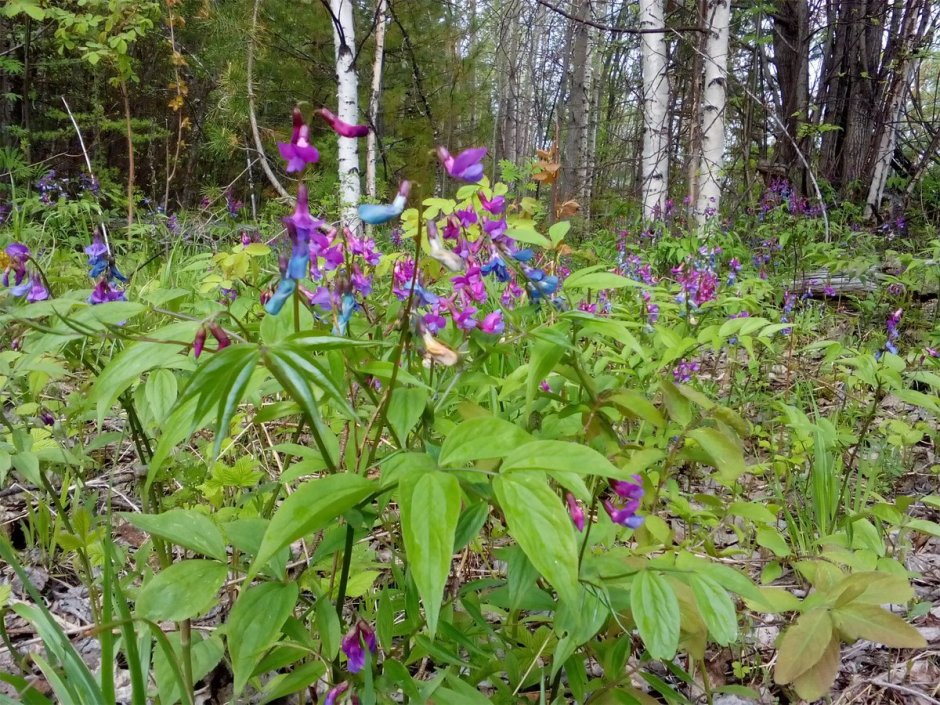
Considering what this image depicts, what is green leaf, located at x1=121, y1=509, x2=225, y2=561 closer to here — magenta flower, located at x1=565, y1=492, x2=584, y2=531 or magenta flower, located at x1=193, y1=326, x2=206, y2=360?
magenta flower, located at x1=193, y1=326, x2=206, y2=360

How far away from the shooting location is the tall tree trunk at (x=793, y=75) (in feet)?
23.7

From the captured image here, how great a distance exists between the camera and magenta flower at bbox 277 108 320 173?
733 mm

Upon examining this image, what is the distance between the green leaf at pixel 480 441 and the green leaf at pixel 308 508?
9 centimetres

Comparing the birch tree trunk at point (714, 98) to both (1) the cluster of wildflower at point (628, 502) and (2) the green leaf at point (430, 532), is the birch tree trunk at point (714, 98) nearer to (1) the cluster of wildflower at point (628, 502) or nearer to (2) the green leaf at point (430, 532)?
(1) the cluster of wildflower at point (628, 502)

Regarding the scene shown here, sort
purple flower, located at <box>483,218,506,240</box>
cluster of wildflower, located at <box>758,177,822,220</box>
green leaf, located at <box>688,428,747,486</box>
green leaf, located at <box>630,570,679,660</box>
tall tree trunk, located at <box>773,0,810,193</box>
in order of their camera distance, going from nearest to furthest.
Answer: green leaf, located at <box>630,570,679,660</box>, green leaf, located at <box>688,428,747,486</box>, purple flower, located at <box>483,218,506,240</box>, cluster of wildflower, located at <box>758,177,822,220</box>, tall tree trunk, located at <box>773,0,810,193</box>

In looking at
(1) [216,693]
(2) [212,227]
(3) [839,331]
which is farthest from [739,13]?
(1) [216,693]

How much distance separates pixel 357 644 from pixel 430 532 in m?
0.40

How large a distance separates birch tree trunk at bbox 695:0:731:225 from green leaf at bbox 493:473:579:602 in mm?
5403

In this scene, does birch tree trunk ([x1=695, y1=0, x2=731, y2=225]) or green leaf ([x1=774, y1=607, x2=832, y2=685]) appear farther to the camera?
birch tree trunk ([x1=695, y1=0, x2=731, y2=225])

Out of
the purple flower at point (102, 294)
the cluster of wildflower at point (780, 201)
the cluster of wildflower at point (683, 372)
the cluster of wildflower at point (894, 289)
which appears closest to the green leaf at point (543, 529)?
the purple flower at point (102, 294)

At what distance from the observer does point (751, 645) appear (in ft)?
4.25

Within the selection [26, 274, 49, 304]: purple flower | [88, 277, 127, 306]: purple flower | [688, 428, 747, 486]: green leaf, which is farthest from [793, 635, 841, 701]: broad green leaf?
[26, 274, 49, 304]: purple flower

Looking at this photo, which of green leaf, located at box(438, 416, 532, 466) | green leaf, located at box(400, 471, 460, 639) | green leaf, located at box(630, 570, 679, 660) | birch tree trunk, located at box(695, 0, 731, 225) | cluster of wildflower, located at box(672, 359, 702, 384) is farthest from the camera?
birch tree trunk, located at box(695, 0, 731, 225)

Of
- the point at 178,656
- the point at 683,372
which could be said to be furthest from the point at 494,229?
the point at 683,372
